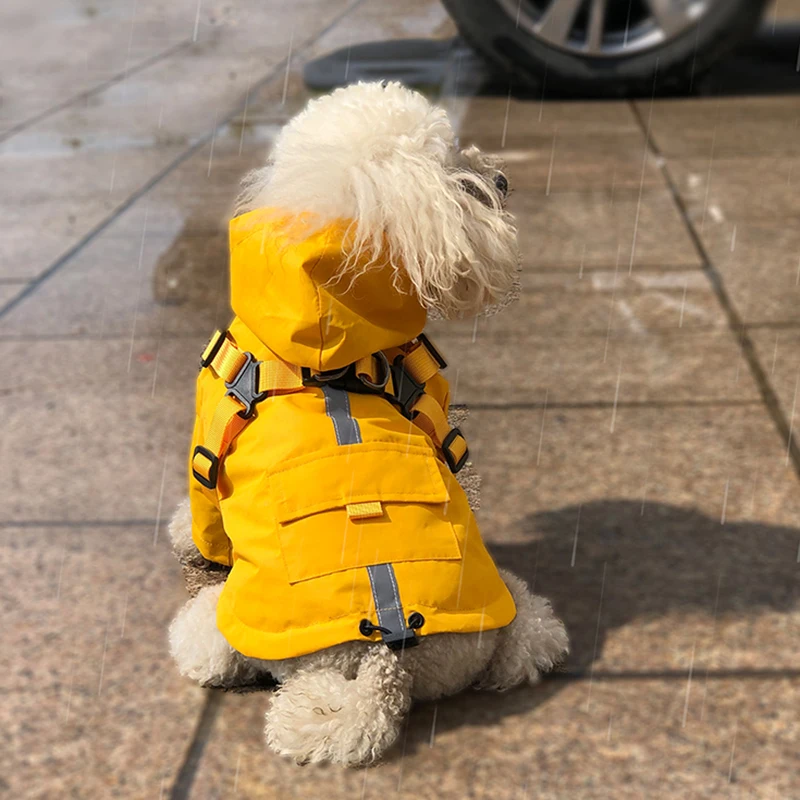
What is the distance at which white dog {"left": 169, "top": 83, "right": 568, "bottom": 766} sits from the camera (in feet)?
7.50

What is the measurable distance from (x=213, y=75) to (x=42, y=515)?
569 cm

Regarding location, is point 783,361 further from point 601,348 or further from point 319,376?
point 319,376

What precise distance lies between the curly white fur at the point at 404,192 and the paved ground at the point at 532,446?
1020mm

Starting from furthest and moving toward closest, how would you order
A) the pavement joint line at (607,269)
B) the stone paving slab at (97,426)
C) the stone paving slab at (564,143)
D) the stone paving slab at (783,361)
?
the stone paving slab at (564,143) < the pavement joint line at (607,269) < the stone paving slab at (783,361) < the stone paving slab at (97,426)

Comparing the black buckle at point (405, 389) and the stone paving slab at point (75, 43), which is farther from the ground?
the black buckle at point (405, 389)

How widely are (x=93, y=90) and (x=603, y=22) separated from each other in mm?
3792

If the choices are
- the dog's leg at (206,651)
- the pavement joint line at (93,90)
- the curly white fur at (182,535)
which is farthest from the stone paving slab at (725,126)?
the dog's leg at (206,651)

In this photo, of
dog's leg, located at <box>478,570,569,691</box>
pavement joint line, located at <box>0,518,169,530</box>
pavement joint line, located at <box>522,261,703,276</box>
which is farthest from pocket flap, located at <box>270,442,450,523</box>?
pavement joint line, located at <box>522,261,703,276</box>

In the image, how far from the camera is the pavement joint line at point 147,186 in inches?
Answer: 196

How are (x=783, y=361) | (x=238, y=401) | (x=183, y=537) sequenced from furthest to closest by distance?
(x=783, y=361) < (x=183, y=537) < (x=238, y=401)

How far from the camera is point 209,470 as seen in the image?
8.19 feet

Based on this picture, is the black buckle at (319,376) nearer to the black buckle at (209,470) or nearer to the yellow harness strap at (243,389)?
the yellow harness strap at (243,389)

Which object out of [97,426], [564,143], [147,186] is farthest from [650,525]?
[147,186]

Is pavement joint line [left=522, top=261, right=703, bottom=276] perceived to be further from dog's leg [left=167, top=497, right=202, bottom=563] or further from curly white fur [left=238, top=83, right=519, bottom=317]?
curly white fur [left=238, top=83, right=519, bottom=317]
